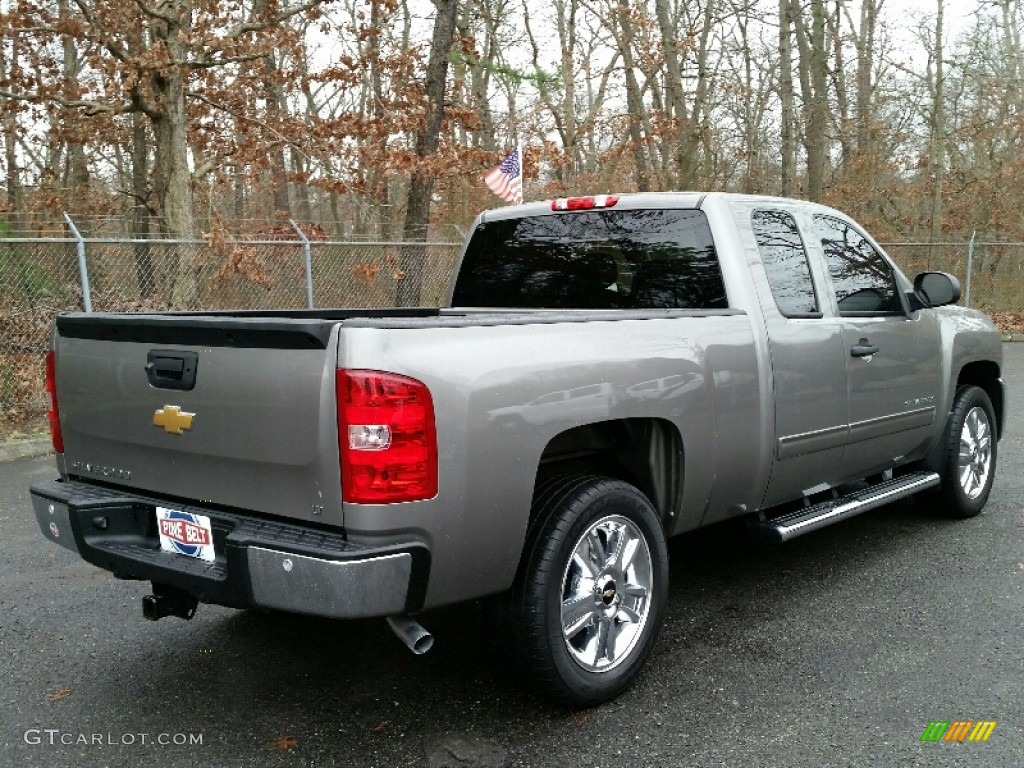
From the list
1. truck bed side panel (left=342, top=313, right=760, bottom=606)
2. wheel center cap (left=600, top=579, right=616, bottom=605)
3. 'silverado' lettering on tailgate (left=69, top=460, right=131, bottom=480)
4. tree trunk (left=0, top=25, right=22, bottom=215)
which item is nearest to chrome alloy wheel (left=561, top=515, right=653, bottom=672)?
wheel center cap (left=600, top=579, right=616, bottom=605)

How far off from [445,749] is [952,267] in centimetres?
2102

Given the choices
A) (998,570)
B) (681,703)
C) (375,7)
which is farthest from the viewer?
(375,7)

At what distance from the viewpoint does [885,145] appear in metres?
26.1

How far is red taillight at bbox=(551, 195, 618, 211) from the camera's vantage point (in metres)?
4.43

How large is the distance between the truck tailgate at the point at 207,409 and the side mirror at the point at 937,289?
371cm

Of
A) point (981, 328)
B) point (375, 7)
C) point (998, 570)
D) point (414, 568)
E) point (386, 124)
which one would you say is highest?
point (375, 7)

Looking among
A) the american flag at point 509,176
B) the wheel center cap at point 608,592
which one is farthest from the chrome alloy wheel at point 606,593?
the american flag at point 509,176

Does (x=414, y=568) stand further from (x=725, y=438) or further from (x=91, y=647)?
(x=91, y=647)

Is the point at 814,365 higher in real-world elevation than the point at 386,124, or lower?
lower

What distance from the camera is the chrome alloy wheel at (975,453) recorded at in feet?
18.3

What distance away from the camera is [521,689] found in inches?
126

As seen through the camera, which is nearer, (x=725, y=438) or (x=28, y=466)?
(x=725, y=438)

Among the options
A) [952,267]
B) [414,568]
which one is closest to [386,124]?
[414,568]

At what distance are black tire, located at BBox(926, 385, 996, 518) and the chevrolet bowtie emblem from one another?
435cm
